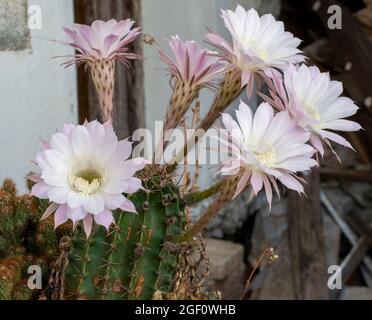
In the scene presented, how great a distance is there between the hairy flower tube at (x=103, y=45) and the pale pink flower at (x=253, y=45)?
0.35ft

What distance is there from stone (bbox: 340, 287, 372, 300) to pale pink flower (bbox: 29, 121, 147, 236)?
211cm

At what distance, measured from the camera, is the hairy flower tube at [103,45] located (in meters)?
0.75

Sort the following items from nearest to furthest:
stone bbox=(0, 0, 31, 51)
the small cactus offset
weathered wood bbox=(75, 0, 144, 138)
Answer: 1. the small cactus offset
2. stone bbox=(0, 0, 31, 51)
3. weathered wood bbox=(75, 0, 144, 138)

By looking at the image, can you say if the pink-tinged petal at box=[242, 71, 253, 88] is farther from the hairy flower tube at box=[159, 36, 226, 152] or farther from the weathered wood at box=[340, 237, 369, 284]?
the weathered wood at box=[340, 237, 369, 284]

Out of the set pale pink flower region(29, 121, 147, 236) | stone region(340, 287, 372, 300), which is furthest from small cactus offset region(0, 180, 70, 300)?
stone region(340, 287, 372, 300)

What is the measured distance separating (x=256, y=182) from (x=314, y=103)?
13cm

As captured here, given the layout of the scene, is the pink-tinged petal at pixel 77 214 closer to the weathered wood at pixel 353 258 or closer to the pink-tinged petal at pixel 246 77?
the pink-tinged petal at pixel 246 77

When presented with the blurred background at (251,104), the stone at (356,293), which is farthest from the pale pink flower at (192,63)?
the stone at (356,293)

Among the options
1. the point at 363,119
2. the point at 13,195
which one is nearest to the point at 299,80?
the point at 13,195

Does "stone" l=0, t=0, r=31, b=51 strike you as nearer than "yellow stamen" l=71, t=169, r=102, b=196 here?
No

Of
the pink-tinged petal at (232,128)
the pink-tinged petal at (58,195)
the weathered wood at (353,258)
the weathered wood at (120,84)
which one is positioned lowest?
the weathered wood at (353,258)

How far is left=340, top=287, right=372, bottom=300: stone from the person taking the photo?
2566 mm

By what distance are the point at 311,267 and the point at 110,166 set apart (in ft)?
6.76

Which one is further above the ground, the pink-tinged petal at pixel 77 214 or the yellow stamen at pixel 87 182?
the yellow stamen at pixel 87 182
